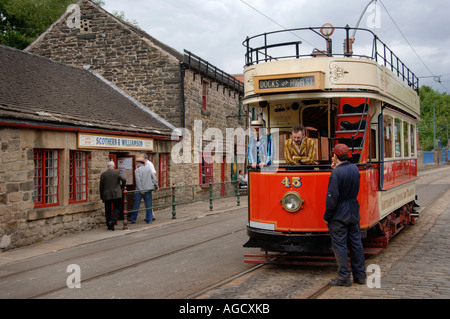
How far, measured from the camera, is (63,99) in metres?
14.7

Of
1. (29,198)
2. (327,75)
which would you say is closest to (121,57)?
(29,198)

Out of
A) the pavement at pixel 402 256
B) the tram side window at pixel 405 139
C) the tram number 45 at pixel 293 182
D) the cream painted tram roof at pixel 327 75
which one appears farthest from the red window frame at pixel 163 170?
the tram number 45 at pixel 293 182

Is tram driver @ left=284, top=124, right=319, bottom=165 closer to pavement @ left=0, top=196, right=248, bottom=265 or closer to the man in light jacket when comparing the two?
pavement @ left=0, top=196, right=248, bottom=265

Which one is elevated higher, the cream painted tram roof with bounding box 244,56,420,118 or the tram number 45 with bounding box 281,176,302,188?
the cream painted tram roof with bounding box 244,56,420,118

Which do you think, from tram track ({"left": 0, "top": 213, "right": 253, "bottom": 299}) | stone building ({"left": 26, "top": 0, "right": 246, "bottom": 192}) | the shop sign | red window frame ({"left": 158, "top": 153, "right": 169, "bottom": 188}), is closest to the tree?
stone building ({"left": 26, "top": 0, "right": 246, "bottom": 192})

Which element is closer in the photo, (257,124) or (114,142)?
(257,124)

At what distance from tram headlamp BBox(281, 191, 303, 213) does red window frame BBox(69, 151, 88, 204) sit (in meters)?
7.89

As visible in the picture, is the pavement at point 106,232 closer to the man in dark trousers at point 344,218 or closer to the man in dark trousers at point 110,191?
the man in dark trousers at point 110,191

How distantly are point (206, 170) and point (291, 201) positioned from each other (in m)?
17.3

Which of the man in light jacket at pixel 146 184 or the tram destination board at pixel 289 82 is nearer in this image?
the tram destination board at pixel 289 82

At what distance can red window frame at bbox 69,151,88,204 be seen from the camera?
1342cm

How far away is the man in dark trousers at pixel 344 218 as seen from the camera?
6.64 meters

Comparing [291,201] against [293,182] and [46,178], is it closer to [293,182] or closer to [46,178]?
[293,182]

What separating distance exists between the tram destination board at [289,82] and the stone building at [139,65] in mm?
12947
